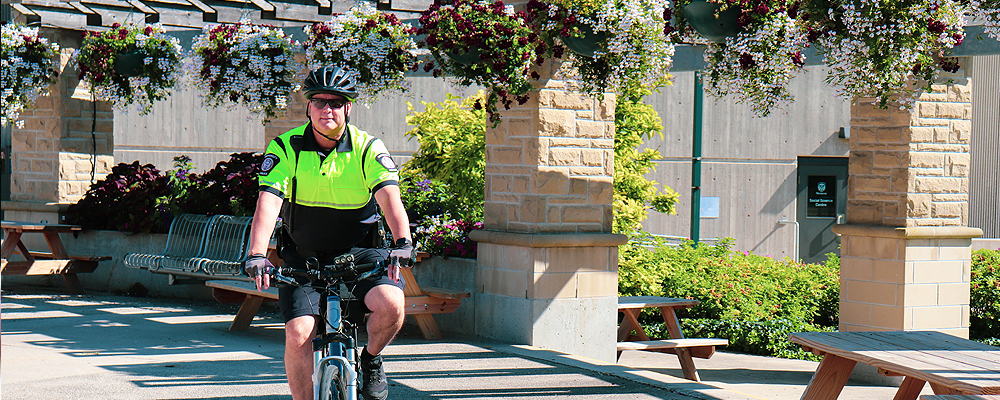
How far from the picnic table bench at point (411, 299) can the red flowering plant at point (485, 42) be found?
1.64 meters

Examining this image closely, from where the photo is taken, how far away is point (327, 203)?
4.25m

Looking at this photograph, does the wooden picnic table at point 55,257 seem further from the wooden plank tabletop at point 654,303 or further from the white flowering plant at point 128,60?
the wooden plank tabletop at point 654,303

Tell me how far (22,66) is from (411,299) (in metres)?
5.88

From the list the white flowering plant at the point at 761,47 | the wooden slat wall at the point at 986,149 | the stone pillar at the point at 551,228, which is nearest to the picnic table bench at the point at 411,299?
the stone pillar at the point at 551,228

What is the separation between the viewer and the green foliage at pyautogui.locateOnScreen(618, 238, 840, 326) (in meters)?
10.4

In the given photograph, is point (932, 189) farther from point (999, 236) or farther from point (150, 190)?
point (999, 236)

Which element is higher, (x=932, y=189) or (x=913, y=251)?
(x=932, y=189)

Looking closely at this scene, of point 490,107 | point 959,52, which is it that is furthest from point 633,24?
point 959,52

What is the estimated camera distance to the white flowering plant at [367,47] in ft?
27.4

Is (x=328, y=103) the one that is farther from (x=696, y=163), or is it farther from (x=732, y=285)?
(x=696, y=163)

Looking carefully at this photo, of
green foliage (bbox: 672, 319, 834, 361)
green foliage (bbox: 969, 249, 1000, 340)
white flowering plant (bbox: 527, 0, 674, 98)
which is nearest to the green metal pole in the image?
green foliage (bbox: 672, 319, 834, 361)

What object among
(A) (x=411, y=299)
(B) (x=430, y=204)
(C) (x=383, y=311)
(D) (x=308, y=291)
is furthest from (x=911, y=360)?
(B) (x=430, y=204)

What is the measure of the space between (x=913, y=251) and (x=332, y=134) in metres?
5.49

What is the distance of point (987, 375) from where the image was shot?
423cm
